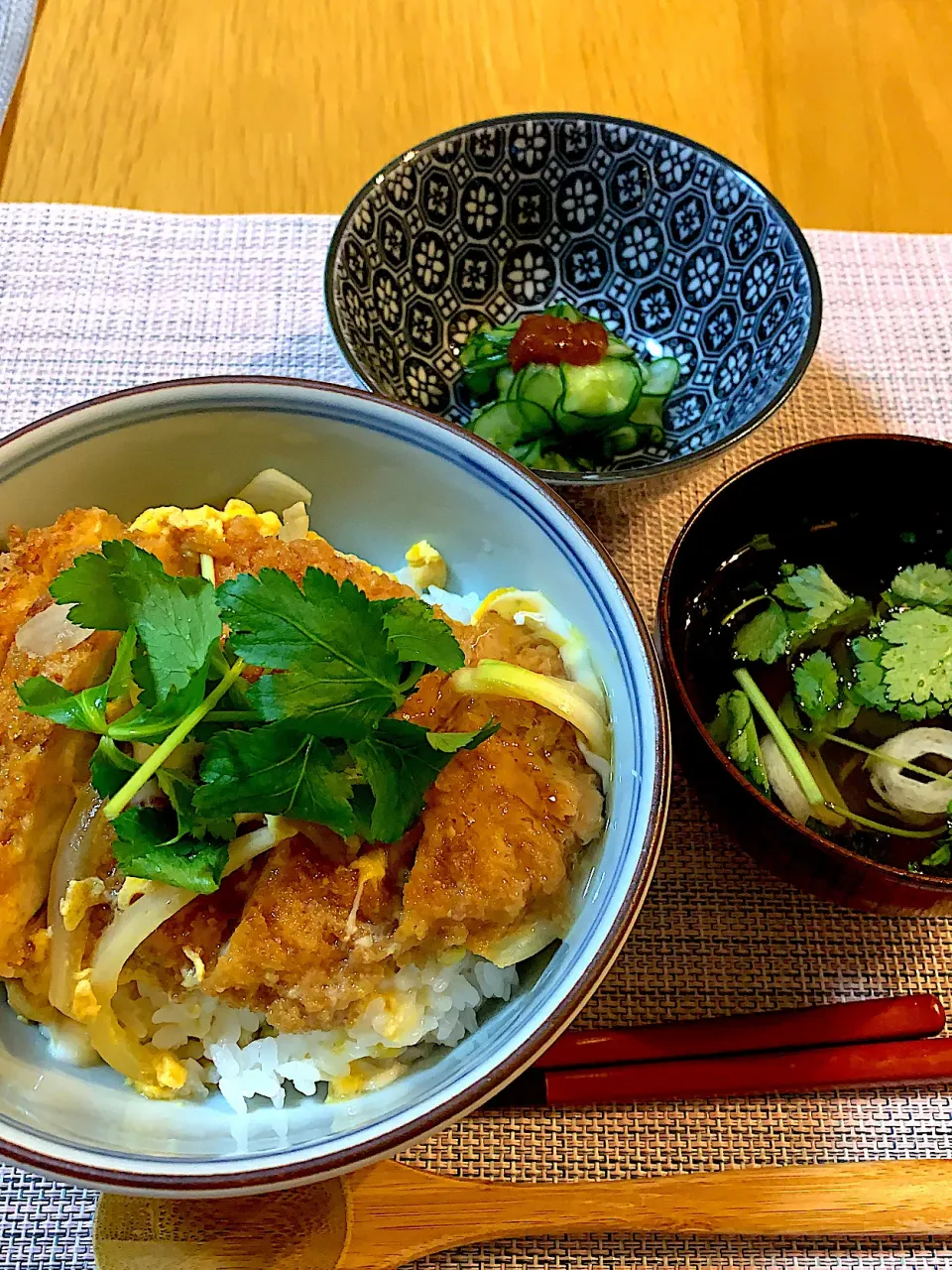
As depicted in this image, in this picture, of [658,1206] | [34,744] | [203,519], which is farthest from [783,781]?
[34,744]

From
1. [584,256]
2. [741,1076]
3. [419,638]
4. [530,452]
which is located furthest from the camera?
[584,256]

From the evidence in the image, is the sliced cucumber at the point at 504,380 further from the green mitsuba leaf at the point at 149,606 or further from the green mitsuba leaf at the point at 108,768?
the green mitsuba leaf at the point at 108,768

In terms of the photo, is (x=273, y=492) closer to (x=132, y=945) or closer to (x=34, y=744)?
(x=34, y=744)

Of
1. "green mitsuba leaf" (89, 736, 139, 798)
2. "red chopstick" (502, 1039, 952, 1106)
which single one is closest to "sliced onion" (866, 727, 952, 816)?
"red chopstick" (502, 1039, 952, 1106)

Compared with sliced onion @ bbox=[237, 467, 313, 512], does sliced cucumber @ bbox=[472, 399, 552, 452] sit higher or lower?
lower

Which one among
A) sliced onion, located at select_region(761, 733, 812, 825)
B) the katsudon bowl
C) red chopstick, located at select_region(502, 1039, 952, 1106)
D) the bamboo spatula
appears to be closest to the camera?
the katsudon bowl

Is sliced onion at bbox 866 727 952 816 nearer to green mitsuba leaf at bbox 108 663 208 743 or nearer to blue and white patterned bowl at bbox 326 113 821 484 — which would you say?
blue and white patterned bowl at bbox 326 113 821 484
